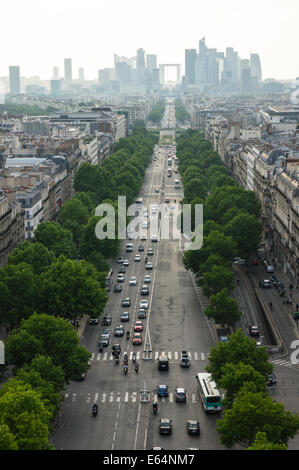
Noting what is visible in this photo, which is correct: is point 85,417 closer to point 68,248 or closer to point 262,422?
point 262,422

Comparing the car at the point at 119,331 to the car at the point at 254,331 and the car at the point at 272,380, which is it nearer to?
the car at the point at 254,331

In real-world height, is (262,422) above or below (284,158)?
below

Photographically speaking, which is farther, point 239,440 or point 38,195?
point 38,195

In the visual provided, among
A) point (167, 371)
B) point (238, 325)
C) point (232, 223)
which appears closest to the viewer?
point (167, 371)

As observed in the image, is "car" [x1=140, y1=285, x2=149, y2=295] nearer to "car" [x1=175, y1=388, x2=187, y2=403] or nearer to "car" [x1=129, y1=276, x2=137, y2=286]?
"car" [x1=129, y1=276, x2=137, y2=286]

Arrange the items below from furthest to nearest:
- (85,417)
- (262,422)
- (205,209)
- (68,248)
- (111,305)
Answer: (205,209), (68,248), (111,305), (85,417), (262,422)

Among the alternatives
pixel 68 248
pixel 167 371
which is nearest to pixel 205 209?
pixel 68 248

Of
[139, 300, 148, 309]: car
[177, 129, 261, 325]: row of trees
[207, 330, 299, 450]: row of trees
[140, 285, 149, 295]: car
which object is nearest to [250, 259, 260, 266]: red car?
[177, 129, 261, 325]: row of trees

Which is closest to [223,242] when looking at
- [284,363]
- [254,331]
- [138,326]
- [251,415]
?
[254,331]
